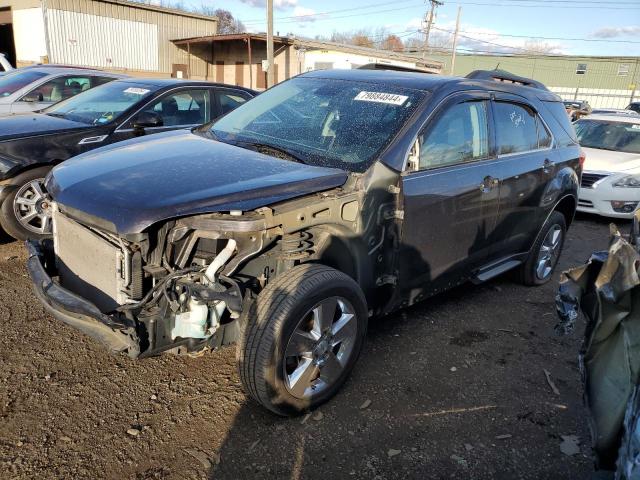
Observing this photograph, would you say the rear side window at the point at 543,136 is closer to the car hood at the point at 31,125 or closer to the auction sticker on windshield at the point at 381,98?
the auction sticker on windshield at the point at 381,98

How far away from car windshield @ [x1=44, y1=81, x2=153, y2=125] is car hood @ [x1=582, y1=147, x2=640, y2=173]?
262 inches

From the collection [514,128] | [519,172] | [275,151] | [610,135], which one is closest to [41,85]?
[275,151]

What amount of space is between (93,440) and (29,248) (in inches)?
53.9

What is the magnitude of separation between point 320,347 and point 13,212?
140 inches

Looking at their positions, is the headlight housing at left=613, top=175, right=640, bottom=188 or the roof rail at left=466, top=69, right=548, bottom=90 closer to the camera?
the roof rail at left=466, top=69, right=548, bottom=90

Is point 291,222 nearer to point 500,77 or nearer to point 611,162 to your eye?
point 500,77

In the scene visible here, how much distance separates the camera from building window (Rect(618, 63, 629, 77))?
4428 centimetres

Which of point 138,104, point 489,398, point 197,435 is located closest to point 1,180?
point 138,104

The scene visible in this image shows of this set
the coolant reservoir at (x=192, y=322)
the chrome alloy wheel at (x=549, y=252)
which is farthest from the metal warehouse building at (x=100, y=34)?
the coolant reservoir at (x=192, y=322)

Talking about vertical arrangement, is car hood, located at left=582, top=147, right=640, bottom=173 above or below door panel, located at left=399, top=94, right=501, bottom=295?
below

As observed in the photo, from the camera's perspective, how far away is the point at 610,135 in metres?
9.15

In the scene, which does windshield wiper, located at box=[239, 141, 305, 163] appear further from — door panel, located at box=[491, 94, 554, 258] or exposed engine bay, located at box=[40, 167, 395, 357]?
door panel, located at box=[491, 94, 554, 258]

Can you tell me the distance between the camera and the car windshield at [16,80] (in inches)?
304

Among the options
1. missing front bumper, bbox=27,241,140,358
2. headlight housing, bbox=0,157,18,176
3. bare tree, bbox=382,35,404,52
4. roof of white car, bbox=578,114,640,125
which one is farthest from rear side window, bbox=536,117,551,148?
bare tree, bbox=382,35,404,52
